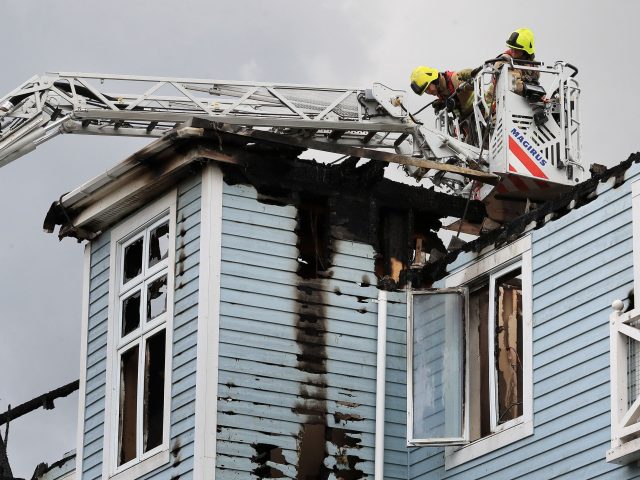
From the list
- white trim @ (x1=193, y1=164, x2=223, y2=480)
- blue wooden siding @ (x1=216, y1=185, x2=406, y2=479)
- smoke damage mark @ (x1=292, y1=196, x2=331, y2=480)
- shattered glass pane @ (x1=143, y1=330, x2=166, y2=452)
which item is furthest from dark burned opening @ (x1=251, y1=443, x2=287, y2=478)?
shattered glass pane @ (x1=143, y1=330, x2=166, y2=452)

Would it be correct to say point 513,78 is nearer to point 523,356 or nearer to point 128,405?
point 523,356

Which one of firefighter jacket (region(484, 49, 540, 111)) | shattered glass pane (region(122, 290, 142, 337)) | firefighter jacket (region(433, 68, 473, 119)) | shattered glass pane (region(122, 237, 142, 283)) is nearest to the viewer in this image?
shattered glass pane (region(122, 290, 142, 337))

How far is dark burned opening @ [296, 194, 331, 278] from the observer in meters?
18.4

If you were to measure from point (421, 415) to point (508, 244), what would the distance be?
6.57 ft

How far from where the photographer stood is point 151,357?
725 inches

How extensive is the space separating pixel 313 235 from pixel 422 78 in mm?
3764

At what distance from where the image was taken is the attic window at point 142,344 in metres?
18.2

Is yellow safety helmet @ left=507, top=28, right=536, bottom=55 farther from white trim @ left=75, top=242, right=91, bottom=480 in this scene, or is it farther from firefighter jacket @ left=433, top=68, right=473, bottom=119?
white trim @ left=75, top=242, right=91, bottom=480

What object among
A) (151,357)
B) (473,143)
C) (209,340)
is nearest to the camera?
(209,340)

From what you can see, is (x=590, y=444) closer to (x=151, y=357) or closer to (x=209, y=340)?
(x=209, y=340)

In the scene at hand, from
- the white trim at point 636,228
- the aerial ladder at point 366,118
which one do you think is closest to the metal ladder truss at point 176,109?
the aerial ladder at point 366,118

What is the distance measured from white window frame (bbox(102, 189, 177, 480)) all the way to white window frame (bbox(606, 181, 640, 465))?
501 cm

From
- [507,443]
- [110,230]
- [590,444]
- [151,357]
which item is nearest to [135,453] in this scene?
[151,357]

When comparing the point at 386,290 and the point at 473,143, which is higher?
the point at 473,143
